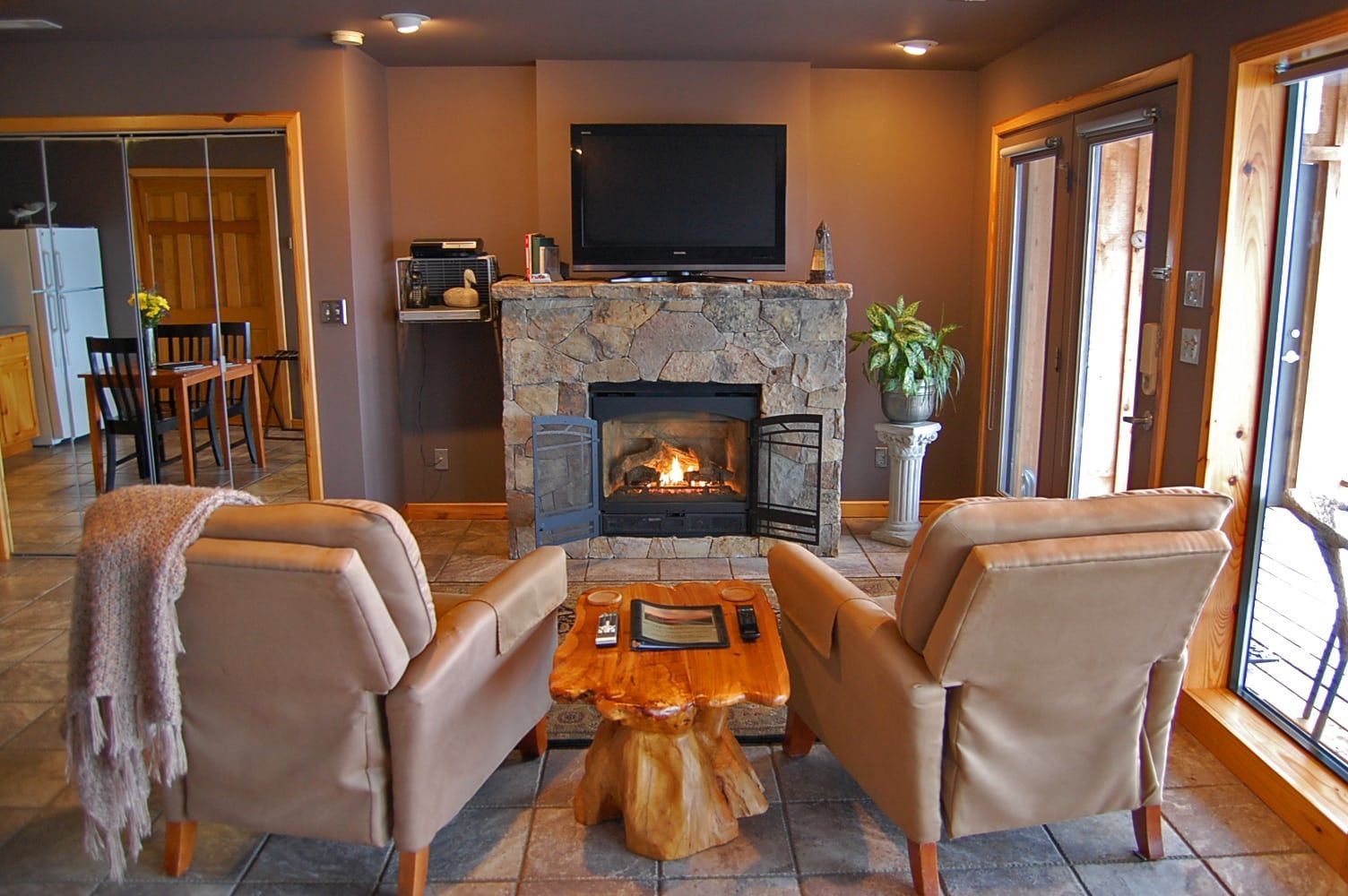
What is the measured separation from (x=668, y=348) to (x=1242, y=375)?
8.13ft

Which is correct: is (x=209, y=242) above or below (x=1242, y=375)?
above

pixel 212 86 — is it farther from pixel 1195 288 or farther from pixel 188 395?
pixel 1195 288

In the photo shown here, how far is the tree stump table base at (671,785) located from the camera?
2539 millimetres

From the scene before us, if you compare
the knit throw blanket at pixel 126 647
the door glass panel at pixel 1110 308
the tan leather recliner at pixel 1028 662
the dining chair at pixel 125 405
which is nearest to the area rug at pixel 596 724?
the tan leather recliner at pixel 1028 662

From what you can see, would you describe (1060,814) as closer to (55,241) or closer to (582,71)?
(582,71)

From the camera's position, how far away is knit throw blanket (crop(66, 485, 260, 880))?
2125mm

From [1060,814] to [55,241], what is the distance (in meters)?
4.84

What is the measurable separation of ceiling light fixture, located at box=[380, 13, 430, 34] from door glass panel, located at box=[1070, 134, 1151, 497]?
2624mm

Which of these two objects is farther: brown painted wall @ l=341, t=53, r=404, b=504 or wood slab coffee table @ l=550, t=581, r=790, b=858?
brown painted wall @ l=341, t=53, r=404, b=504

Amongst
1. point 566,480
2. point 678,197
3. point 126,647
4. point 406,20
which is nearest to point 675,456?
point 566,480

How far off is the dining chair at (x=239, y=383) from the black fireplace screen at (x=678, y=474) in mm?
1430

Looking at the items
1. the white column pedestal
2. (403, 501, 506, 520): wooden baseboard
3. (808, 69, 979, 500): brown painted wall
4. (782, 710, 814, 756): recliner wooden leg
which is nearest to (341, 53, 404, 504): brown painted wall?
(403, 501, 506, 520): wooden baseboard

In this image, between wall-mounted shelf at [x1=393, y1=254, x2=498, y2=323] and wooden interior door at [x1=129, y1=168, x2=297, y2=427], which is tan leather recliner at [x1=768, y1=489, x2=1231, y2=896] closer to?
wall-mounted shelf at [x1=393, y1=254, x2=498, y2=323]

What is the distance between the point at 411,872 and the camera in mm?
2340
